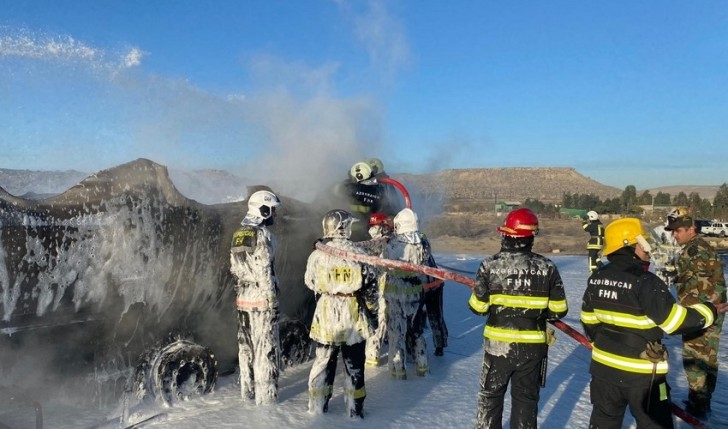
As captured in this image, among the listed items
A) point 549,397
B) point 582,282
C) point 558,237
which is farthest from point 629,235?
point 558,237

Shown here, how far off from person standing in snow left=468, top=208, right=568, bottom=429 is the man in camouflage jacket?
221cm

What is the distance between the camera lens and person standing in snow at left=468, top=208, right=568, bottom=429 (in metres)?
3.90

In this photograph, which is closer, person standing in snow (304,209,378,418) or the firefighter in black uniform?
the firefighter in black uniform

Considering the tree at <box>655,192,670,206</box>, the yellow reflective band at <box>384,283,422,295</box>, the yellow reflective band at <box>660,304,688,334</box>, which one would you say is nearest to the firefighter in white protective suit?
the yellow reflective band at <box>384,283,422,295</box>

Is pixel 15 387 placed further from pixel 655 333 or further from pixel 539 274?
pixel 655 333

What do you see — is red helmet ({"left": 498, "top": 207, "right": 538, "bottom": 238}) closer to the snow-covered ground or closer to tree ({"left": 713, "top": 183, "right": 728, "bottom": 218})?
the snow-covered ground

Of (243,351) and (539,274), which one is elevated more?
(539,274)

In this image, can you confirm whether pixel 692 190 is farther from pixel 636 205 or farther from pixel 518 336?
pixel 518 336

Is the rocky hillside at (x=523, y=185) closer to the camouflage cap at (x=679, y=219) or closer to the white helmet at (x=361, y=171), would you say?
the white helmet at (x=361, y=171)

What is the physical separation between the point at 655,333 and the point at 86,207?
4.06 metres

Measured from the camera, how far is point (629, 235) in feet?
11.8

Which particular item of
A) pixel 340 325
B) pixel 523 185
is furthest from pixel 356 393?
pixel 523 185

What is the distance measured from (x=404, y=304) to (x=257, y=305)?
182cm

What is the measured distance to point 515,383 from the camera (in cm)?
397
